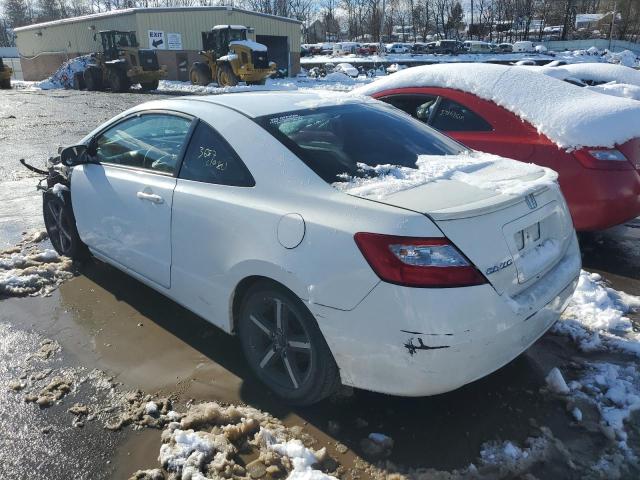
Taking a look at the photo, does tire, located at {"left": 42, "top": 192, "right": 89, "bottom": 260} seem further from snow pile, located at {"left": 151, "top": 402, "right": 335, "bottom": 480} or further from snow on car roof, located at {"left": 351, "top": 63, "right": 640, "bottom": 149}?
snow on car roof, located at {"left": 351, "top": 63, "right": 640, "bottom": 149}

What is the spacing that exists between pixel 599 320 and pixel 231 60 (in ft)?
79.4

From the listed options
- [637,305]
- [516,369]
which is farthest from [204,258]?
[637,305]

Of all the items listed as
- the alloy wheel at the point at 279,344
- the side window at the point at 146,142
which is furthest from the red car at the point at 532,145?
the alloy wheel at the point at 279,344

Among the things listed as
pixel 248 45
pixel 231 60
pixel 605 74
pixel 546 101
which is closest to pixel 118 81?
pixel 231 60

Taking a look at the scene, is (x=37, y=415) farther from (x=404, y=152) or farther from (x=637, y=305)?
(x=637, y=305)

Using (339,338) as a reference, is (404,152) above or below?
above

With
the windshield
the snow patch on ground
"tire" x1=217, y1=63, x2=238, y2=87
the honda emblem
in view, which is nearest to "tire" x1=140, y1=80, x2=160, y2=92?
the snow patch on ground

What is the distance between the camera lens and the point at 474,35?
3093 inches

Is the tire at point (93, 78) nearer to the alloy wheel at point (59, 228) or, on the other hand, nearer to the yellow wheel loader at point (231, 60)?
the yellow wheel loader at point (231, 60)

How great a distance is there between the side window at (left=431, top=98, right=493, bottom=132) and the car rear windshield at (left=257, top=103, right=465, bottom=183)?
1523mm

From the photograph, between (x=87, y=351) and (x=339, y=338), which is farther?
(x=87, y=351)

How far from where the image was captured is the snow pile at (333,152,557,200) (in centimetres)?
256

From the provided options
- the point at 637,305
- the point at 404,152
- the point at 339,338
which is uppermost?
the point at 404,152

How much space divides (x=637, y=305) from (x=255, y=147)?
9.88 feet
